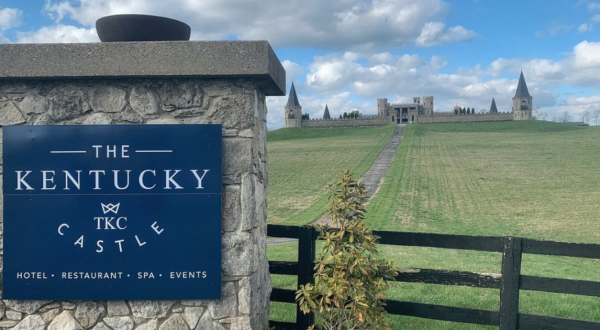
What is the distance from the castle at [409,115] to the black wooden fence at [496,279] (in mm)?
107808

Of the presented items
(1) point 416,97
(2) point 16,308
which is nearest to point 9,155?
(2) point 16,308

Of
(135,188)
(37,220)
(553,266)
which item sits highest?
(135,188)

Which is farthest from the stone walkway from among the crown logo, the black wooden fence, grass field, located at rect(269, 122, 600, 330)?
the crown logo

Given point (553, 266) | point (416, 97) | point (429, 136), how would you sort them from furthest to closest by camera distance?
point (416, 97) < point (429, 136) < point (553, 266)

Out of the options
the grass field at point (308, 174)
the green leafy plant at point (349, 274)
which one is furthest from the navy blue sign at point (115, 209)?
the grass field at point (308, 174)

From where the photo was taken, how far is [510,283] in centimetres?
482

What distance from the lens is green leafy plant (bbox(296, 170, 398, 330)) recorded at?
4.31 meters

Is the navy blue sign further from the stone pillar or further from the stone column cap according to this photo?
the stone column cap

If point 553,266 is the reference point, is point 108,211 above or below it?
above

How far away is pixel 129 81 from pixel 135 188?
3.04 feet

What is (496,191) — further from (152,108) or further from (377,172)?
(152,108)

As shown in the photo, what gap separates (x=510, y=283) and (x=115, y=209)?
369cm

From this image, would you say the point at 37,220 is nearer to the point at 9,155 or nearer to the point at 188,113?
the point at 9,155

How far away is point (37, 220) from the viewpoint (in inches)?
173
